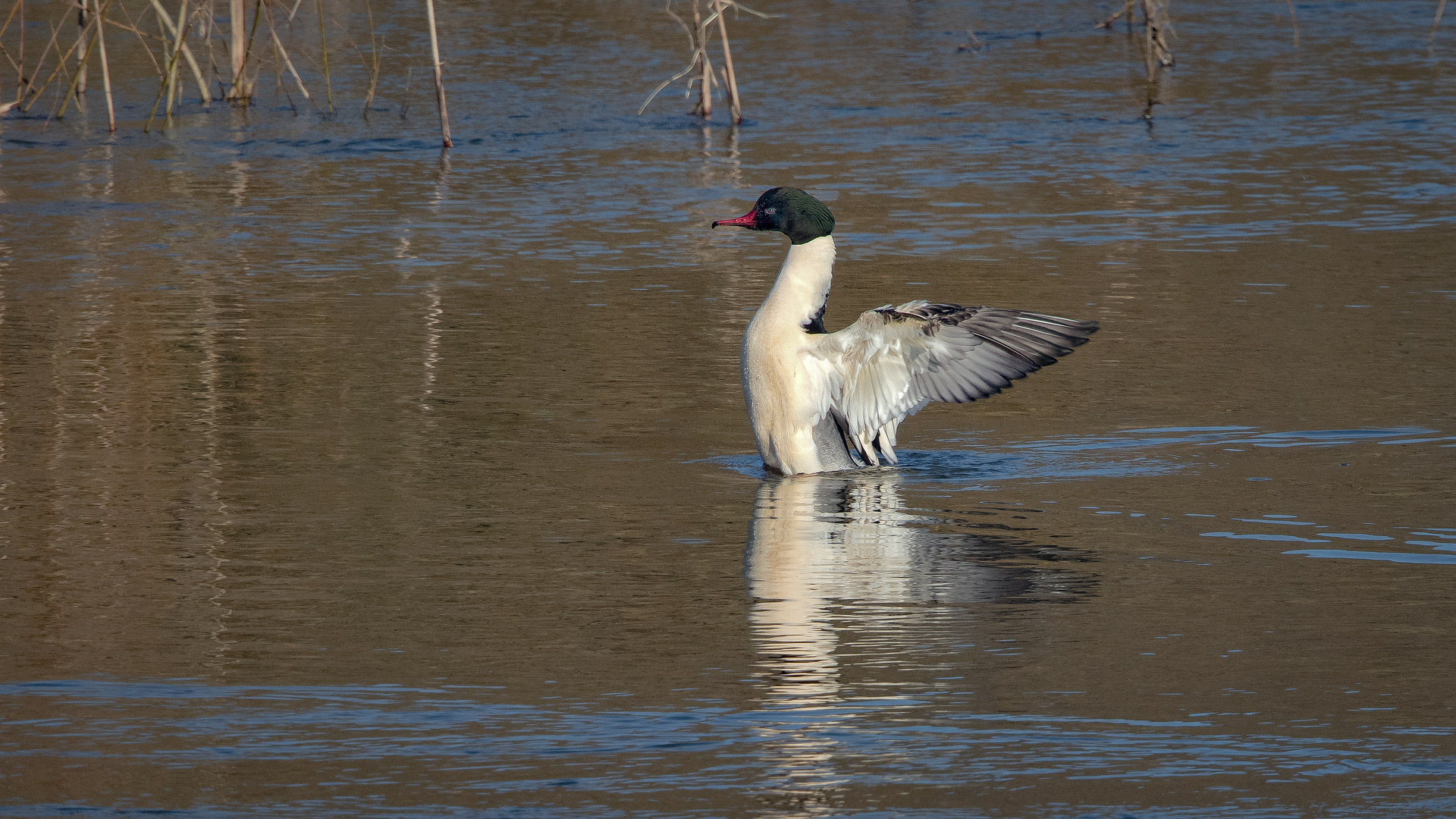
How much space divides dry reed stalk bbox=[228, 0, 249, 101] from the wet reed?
17 millimetres

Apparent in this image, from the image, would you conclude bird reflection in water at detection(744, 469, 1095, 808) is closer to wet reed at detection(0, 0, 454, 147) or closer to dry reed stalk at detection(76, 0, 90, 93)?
wet reed at detection(0, 0, 454, 147)

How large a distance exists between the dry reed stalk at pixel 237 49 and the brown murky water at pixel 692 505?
2.04 metres

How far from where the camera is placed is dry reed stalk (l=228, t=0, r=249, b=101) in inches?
703

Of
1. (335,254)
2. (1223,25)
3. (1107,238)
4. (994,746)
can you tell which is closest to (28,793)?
(994,746)

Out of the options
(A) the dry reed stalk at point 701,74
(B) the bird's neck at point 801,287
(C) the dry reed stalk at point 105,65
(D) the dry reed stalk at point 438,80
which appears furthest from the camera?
(A) the dry reed stalk at point 701,74

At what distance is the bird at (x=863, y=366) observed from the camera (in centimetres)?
789

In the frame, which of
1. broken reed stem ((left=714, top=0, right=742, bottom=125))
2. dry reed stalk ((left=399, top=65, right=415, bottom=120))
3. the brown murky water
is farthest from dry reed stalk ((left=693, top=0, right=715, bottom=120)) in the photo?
dry reed stalk ((left=399, top=65, right=415, bottom=120))

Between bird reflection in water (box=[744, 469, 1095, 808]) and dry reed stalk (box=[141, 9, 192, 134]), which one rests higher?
dry reed stalk (box=[141, 9, 192, 134])

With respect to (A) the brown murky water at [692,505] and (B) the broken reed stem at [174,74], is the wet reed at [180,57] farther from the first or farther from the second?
(A) the brown murky water at [692,505]

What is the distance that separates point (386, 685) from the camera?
5.02 meters

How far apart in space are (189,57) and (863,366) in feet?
41.8

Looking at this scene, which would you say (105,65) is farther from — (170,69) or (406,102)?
(406,102)

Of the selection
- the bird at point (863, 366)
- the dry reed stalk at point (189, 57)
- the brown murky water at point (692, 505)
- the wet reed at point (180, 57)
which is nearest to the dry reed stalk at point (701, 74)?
the brown murky water at point (692, 505)

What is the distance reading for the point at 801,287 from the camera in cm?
815
